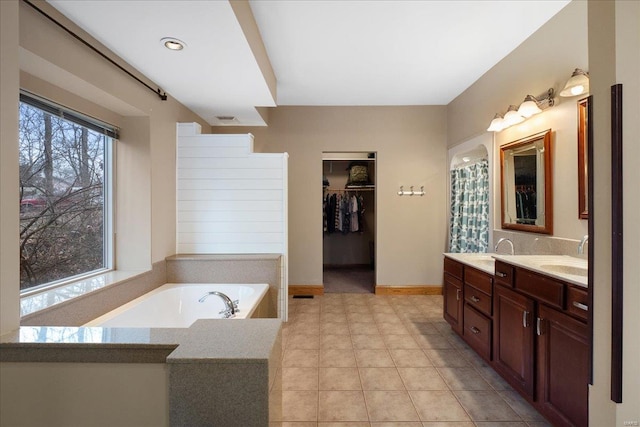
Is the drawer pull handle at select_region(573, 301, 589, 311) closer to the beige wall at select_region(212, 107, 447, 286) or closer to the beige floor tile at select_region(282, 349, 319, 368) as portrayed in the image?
the beige floor tile at select_region(282, 349, 319, 368)

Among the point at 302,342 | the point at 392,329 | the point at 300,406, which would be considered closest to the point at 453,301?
the point at 392,329

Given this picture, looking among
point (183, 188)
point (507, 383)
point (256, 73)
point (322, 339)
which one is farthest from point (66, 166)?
point (507, 383)

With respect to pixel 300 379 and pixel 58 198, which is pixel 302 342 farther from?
pixel 58 198

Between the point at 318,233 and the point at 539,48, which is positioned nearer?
the point at 539,48

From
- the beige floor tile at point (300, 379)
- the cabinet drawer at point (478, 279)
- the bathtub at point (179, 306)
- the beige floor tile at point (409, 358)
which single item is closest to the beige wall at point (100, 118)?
the bathtub at point (179, 306)

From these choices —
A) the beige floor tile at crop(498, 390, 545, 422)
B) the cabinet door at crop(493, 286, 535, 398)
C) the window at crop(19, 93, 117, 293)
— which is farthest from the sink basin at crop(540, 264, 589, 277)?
the window at crop(19, 93, 117, 293)

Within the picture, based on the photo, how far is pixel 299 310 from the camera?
11.4ft

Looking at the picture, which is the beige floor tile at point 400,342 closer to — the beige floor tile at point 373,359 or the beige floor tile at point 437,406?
the beige floor tile at point 373,359

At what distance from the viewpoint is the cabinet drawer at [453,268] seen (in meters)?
2.58

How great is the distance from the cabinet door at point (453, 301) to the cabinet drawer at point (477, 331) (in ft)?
0.33

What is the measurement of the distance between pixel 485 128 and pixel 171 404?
3.49 m

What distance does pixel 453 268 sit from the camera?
2.70m

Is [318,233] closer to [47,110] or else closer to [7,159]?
[47,110]

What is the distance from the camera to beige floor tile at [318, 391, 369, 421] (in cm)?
170
